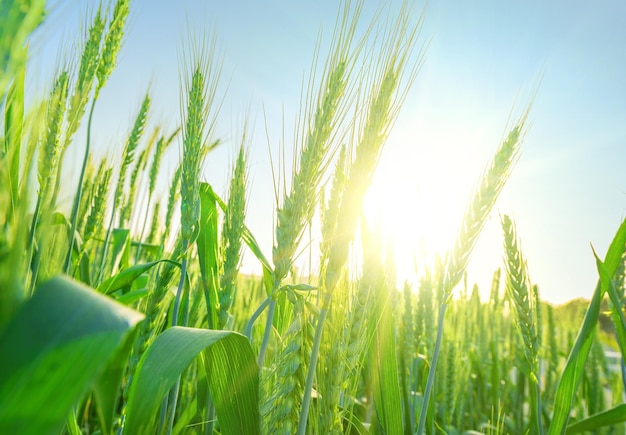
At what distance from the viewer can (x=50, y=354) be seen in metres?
0.40

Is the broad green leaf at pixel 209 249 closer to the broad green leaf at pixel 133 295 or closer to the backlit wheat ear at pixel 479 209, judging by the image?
the broad green leaf at pixel 133 295

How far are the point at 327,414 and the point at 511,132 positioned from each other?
1.10 m

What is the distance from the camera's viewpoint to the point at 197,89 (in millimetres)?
1428

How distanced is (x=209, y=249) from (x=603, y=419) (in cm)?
149

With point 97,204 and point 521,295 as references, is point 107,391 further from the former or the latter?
point 521,295

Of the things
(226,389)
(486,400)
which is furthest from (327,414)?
(486,400)

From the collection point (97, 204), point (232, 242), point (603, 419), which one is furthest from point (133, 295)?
point (603, 419)

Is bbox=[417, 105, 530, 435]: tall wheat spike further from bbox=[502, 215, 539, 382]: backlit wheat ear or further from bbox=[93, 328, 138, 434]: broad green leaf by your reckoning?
bbox=[93, 328, 138, 434]: broad green leaf

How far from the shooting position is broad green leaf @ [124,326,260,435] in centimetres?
71

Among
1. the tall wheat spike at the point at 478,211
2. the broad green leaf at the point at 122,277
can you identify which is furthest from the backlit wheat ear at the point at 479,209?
the broad green leaf at the point at 122,277

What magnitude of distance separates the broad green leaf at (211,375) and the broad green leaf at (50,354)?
0.31 metres

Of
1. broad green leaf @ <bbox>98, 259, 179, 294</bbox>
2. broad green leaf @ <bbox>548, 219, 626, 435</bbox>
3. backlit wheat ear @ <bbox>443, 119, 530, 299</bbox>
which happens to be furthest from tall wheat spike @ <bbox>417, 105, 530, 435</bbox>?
broad green leaf @ <bbox>98, 259, 179, 294</bbox>

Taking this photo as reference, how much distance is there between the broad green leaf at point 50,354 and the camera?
0.39 m

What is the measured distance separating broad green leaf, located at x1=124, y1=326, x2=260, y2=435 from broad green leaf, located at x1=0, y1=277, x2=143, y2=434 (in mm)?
305
